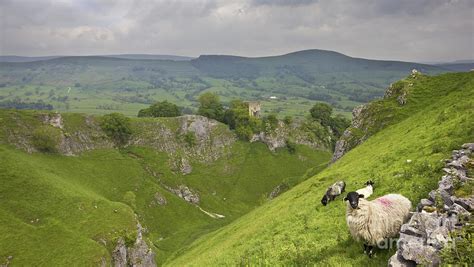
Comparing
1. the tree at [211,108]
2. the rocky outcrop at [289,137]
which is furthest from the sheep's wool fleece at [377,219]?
the tree at [211,108]

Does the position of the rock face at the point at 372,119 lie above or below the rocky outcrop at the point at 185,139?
above

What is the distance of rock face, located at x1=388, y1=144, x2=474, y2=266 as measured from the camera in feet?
38.2

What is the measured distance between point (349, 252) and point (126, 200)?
→ 101 metres

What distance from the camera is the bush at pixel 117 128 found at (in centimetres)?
13788

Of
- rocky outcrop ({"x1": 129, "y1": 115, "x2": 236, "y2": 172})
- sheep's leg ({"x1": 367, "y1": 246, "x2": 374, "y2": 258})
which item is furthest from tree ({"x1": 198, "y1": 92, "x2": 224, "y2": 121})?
sheep's leg ({"x1": 367, "y1": 246, "x2": 374, "y2": 258})

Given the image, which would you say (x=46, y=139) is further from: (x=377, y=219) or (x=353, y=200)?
(x=377, y=219)

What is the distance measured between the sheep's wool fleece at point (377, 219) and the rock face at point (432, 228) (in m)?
1.58

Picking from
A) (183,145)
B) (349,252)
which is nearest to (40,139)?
(183,145)

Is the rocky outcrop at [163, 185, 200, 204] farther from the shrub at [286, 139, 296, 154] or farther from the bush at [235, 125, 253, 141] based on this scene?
the shrub at [286, 139, 296, 154]

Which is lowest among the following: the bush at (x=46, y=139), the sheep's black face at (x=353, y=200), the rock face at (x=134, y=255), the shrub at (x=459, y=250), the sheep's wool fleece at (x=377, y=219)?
the rock face at (x=134, y=255)

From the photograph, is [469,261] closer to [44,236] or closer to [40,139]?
[44,236]

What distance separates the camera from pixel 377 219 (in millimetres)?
15875

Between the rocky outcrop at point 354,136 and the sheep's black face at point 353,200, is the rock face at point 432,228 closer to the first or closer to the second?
the sheep's black face at point 353,200

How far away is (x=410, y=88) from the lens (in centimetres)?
6956
